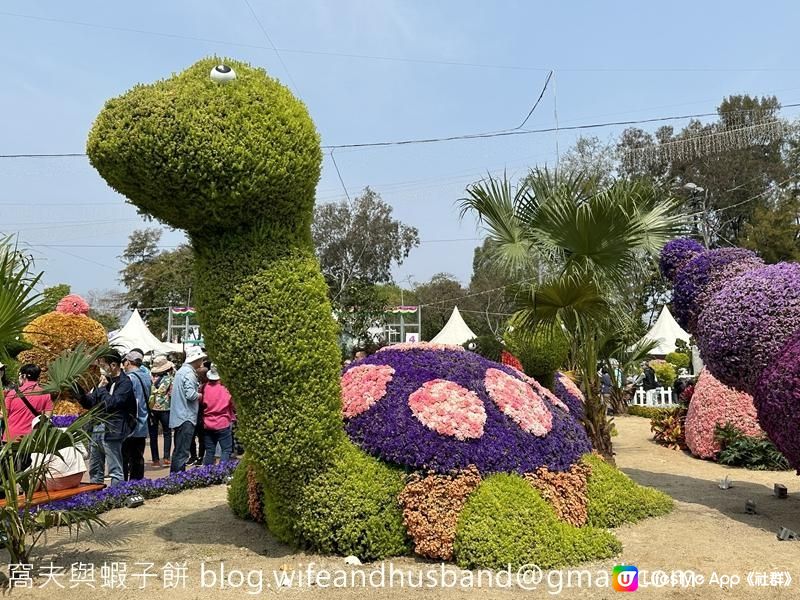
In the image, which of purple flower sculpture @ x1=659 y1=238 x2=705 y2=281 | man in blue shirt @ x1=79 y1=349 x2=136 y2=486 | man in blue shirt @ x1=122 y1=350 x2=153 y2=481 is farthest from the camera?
man in blue shirt @ x1=122 y1=350 x2=153 y2=481

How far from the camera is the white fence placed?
18.0 m

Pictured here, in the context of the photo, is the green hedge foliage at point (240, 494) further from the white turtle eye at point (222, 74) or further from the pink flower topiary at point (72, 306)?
the pink flower topiary at point (72, 306)

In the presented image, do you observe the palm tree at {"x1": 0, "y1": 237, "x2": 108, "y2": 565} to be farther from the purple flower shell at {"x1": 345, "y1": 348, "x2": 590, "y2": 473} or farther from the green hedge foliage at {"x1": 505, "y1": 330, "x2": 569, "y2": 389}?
the green hedge foliage at {"x1": 505, "y1": 330, "x2": 569, "y2": 389}

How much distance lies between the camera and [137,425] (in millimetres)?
7434

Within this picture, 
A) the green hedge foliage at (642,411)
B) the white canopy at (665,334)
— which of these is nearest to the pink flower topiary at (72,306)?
the green hedge foliage at (642,411)

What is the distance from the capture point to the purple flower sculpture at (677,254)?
22.0ft

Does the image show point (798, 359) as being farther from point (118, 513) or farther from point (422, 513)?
point (118, 513)

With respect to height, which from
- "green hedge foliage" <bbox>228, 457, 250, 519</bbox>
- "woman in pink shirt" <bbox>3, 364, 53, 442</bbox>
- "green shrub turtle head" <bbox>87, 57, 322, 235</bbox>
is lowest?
"green hedge foliage" <bbox>228, 457, 250, 519</bbox>

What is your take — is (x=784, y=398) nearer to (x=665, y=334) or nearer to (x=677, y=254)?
(x=677, y=254)

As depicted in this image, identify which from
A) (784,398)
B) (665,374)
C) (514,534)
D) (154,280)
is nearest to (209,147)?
(514,534)

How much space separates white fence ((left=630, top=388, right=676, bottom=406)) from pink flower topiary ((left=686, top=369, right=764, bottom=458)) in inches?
326

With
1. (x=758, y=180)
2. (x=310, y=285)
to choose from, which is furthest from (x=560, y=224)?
(x=758, y=180)

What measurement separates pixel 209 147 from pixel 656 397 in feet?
54.7

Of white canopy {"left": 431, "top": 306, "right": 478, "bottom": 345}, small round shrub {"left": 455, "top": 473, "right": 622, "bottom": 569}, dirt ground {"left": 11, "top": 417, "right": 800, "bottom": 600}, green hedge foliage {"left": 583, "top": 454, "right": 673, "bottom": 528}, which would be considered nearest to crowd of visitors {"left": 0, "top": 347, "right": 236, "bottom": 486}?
dirt ground {"left": 11, "top": 417, "right": 800, "bottom": 600}
